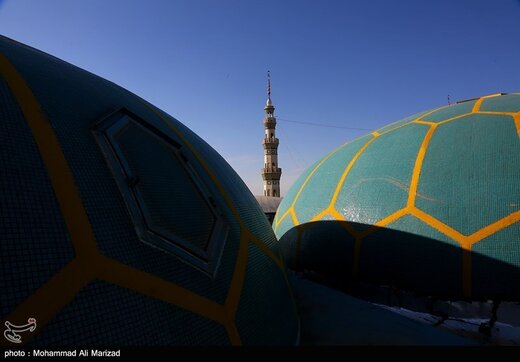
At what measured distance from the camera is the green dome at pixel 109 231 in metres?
1.73

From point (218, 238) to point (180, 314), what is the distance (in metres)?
0.87

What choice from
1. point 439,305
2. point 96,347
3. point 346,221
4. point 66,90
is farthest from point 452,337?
point 66,90

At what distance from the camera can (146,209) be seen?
96.9 inches

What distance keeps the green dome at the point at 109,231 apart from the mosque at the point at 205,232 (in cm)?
1

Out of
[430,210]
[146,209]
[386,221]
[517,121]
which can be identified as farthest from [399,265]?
[146,209]

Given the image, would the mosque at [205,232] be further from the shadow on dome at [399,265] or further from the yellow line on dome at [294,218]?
the yellow line on dome at [294,218]

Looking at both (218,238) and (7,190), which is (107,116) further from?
(218,238)

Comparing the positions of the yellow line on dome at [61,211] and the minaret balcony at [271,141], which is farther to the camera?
the minaret balcony at [271,141]

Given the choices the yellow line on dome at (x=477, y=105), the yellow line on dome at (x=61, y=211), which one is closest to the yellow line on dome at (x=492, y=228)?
the yellow line on dome at (x=477, y=105)

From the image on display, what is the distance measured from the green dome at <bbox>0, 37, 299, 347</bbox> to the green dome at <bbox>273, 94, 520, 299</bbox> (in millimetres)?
3313

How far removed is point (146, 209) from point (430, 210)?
Result: 5329 millimetres

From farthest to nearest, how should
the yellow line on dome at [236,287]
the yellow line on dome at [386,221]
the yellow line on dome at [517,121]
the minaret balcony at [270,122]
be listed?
the minaret balcony at [270,122] < the yellow line on dome at [386,221] < the yellow line on dome at [517,121] < the yellow line on dome at [236,287]

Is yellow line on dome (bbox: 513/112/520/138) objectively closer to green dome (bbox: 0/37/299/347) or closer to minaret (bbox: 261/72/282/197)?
green dome (bbox: 0/37/299/347)

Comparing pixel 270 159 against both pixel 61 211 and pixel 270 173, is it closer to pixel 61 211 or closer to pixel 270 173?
pixel 270 173
